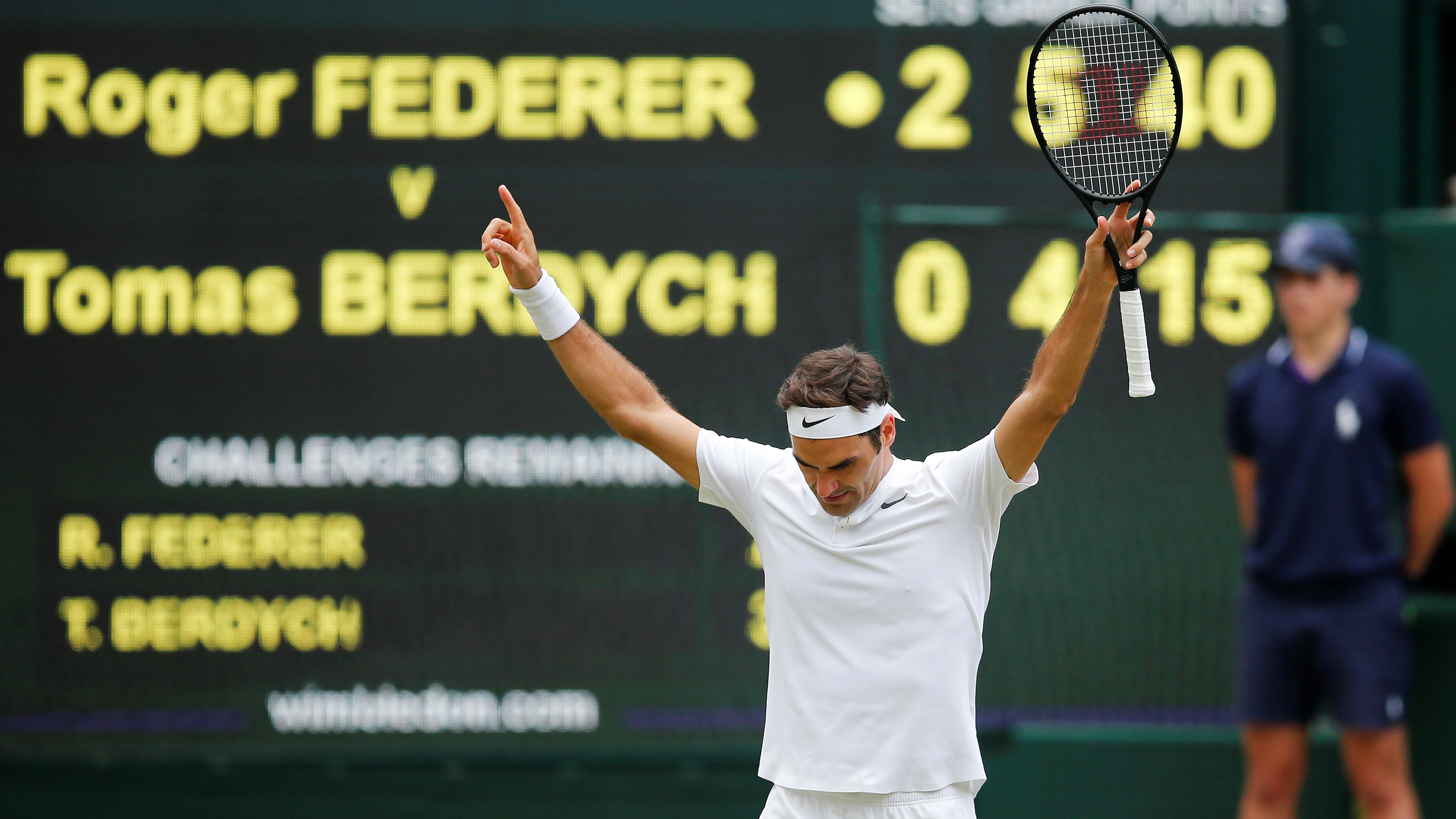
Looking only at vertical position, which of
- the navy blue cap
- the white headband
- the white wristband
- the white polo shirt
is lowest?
the white polo shirt

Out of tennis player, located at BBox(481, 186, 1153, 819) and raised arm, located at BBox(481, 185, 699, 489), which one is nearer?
tennis player, located at BBox(481, 186, 1153, 819)

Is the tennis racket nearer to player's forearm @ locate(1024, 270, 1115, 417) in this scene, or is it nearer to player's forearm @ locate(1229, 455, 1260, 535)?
player's forearm @ locate(1229, 455, 1260, 535)

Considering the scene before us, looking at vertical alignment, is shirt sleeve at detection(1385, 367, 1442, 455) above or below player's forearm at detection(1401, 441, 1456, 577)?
above

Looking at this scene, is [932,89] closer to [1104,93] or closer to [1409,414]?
[1104,93]

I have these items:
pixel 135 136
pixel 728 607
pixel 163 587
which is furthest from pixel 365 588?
pixel 135 136

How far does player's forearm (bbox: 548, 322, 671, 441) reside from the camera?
9.10ft

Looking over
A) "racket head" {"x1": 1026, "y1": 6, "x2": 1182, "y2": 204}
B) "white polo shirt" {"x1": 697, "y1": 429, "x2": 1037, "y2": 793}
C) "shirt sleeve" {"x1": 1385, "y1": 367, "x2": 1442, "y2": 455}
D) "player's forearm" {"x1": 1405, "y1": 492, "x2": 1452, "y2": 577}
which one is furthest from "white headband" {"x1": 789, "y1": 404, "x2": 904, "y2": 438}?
"player's forearm" {"x1": 1405, "y1": 492, "x2": 1452, "y2": 577}

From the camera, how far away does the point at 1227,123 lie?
439 centimetres

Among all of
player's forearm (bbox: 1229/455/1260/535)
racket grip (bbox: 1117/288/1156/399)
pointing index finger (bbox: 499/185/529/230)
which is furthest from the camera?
player's forearm (bbox: 1229/455/1260/535)

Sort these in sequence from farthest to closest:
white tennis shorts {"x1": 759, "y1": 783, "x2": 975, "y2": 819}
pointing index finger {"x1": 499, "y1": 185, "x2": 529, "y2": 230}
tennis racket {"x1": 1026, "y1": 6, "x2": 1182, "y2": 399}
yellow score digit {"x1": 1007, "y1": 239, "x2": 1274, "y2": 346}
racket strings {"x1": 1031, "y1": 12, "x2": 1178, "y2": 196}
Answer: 1. yellow score digit {"x1": 1007, "y1": 239, "x2": 1274, "y2": 346}
2. racket strings {"x1": 1031, "y1": 12, "x2": 1178, "y2": 196}
3. tennis racket {"x1": 1026, "y1": 6, "x2": 1182, "y2": 399}
4. pointing index finger {"x1": 499, "y1": 185, "x2": 529, "y2": 230}
5. white tennis shorts {"x1": 759, "y1": 783, "x2": 975, "y2": 819}

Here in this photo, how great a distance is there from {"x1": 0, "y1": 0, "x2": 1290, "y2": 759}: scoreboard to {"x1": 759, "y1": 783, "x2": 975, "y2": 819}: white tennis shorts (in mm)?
1774

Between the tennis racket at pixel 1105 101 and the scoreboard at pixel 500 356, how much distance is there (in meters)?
0.19

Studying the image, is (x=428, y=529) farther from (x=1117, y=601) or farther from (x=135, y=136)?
(x=1117, y=601)

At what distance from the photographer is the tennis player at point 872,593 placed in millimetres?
2557
